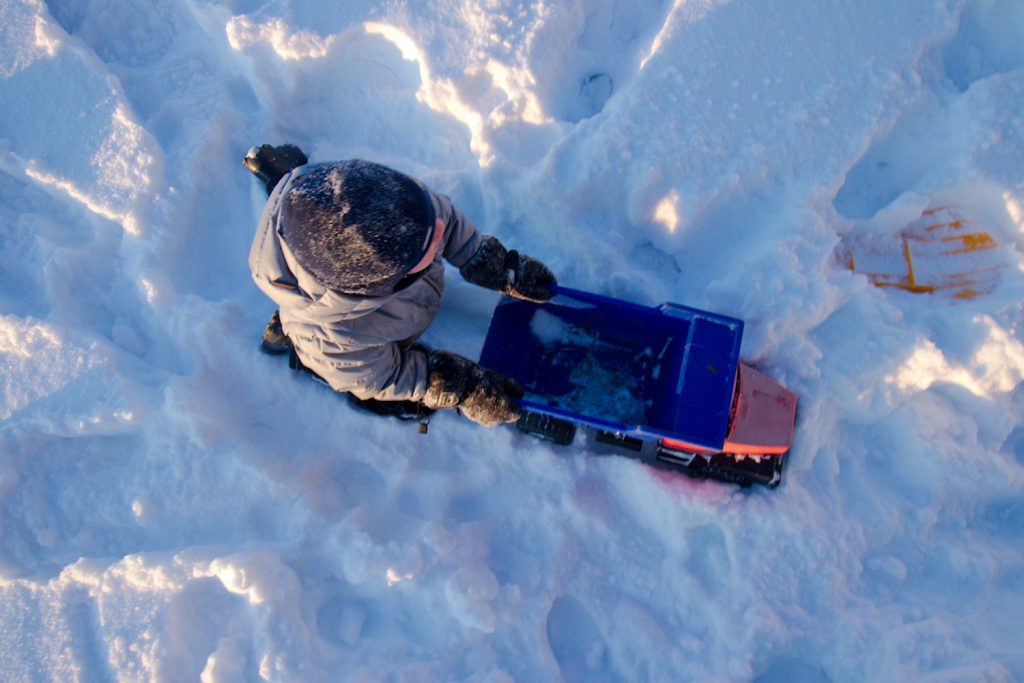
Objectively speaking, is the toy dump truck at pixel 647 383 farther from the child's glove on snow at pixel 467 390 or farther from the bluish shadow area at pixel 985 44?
the bluish shadow area at pixel 985 44

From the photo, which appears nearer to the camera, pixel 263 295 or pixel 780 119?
pixel 780 119

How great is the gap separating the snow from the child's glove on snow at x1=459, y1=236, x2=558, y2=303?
0.30 m

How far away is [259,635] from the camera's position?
2.42m

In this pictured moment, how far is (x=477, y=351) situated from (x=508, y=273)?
514mm

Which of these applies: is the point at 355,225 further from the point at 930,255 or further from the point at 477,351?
the point at 930,255

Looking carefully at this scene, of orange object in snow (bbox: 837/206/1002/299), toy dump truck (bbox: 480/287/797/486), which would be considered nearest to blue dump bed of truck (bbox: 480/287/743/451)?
toy dump truck (bbox: 480/287/797/486)

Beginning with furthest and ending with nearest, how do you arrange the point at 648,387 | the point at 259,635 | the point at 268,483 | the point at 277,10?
the point at 277,10
the point at 648,387
the point at 268,483
the point at 259,635

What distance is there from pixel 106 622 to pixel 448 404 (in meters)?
1.50

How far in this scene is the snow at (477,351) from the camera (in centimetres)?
249

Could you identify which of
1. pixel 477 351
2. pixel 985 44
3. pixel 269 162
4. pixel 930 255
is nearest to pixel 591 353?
pixel 477 351

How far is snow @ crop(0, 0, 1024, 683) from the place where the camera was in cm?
249

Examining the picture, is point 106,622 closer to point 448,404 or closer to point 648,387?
point 448,404

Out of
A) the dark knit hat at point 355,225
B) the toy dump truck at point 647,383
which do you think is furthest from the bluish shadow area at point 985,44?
the dark knit hat at point 355,225

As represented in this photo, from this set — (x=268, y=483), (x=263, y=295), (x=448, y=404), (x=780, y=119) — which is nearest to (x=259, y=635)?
(x=268, y=483)
